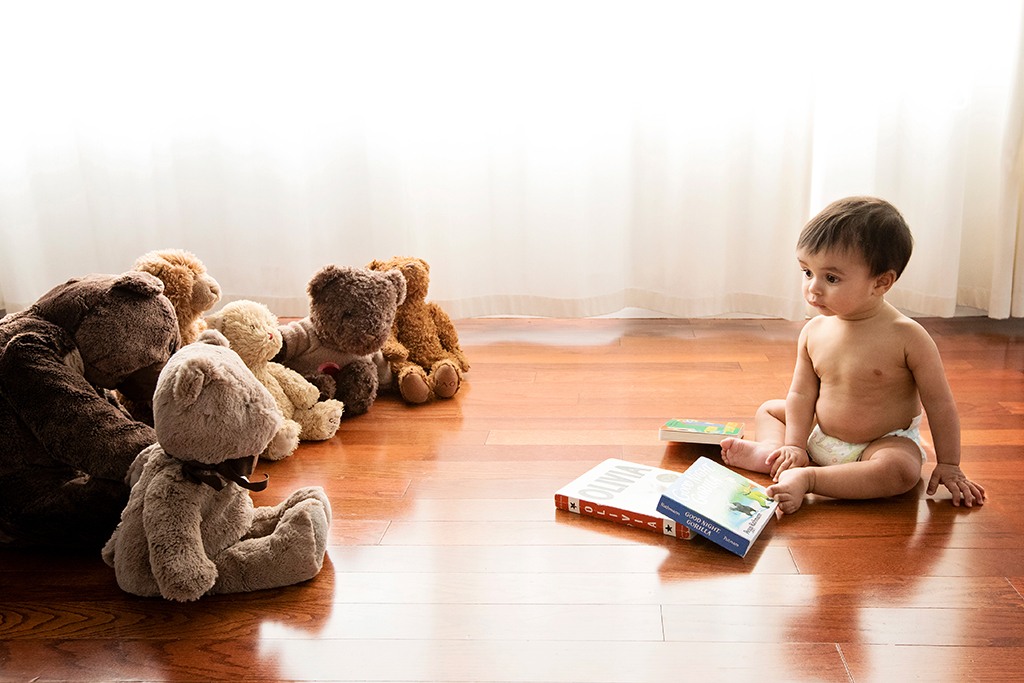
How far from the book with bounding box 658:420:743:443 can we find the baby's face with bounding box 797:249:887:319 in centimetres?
26

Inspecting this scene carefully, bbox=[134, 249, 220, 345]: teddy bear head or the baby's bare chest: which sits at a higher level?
bbox=[134, 249, 220, 345]: teddy bear head

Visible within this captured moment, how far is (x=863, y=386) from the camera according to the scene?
4.71ft

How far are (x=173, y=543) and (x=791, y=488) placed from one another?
846 mm

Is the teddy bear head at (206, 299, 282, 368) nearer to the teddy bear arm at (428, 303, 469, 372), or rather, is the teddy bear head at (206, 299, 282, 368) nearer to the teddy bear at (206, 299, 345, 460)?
the teddy bear at (206, 299, 345, 460)

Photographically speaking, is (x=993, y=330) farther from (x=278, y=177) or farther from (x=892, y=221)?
(x=278, y=177)

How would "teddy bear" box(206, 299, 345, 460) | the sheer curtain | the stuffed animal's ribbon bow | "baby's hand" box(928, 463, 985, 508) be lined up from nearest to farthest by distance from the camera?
the stuffed animal's ribbon bow < "baby's hand" box(928, 463, 985, 508) < "teddy bear" box(206, 299, 345, 460) < the sheer curtain

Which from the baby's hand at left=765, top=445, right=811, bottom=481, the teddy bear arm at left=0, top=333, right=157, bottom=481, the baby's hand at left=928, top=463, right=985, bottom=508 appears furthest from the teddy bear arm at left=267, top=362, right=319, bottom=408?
the baby's hand at left=928, top=463, right=985, bottom=508

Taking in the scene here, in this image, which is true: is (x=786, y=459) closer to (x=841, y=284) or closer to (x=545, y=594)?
(x=841, y=284)

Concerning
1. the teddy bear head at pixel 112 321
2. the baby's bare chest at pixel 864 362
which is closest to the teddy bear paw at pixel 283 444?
the teddy bear head at pixel 112 321

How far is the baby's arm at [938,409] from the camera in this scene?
138 centimetres

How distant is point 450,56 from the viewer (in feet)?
7.23

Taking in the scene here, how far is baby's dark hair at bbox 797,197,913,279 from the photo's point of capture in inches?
53.8

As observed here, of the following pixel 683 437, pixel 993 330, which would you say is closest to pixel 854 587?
pixel 683 437

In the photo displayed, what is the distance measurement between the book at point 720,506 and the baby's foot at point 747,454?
13cm
